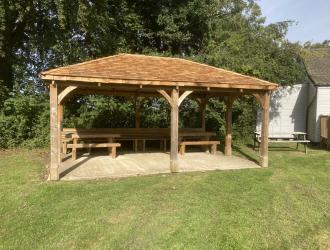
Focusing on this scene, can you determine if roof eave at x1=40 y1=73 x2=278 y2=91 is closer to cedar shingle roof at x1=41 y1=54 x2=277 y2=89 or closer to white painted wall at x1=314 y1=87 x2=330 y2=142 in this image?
cedar shingle roof at x1=41 y1=54 x2=277 y2=89

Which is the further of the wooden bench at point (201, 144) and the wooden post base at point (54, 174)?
the wooden bench at point (201, 144)

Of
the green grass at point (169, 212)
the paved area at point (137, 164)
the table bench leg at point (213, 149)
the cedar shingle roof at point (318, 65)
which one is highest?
the cedar shingle roof at point (318, 65)

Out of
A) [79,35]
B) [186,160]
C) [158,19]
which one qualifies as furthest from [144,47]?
[186,160]

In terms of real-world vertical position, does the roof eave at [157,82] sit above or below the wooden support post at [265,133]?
above

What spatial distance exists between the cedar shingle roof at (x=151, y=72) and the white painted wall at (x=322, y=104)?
7589 mm

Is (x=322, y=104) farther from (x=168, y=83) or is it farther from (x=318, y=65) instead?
(x=168, y=83)

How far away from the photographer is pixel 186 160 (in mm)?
11414

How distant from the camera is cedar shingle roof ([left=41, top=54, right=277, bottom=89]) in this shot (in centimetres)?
883

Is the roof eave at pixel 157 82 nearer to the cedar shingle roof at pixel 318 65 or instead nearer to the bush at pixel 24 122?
the bush at pixel 24 122

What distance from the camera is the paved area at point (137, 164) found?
907cm

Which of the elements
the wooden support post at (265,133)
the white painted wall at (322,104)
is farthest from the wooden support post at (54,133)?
the white painted wall at (322,104)

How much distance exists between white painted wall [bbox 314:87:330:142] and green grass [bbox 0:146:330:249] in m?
8.45

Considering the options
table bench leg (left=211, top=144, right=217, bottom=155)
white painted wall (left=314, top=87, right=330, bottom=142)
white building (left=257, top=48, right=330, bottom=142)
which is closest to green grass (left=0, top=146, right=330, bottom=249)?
table bench leg (left=211, top=144, right=217, bottom=155)

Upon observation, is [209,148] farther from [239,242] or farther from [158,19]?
[239,242]
